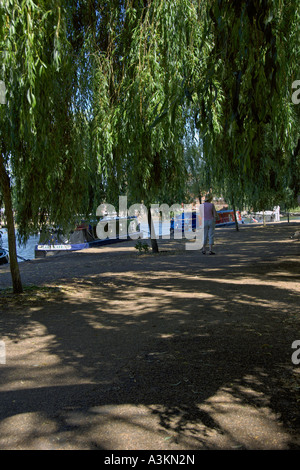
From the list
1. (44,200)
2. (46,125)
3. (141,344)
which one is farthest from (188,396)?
(44,200)

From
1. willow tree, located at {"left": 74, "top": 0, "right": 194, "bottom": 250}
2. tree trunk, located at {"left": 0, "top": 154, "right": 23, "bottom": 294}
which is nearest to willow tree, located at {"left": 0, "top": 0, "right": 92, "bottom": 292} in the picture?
tree trunk, located at {"left": 0, "top": 154, "right": 23, "bottom": 294}

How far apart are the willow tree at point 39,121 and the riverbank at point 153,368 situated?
74.6 inches

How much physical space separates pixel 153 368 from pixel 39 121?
423cm

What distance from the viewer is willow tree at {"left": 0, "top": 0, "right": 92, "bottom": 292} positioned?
22.1ft

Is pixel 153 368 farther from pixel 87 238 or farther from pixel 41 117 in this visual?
pixel 87 238

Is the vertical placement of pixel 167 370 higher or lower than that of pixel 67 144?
lower

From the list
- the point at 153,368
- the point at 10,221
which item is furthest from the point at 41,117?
the point at 153,368

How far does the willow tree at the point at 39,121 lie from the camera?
6746 millimetres

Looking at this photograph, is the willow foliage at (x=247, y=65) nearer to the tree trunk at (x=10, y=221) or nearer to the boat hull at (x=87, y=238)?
the tree trunk at (x=10, y=221)

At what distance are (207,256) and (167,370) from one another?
12130 mm

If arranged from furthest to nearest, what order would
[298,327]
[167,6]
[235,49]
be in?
[167,6] → [298,327] → [235,49]

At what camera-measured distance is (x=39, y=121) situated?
7301 millimetres

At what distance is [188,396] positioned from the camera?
4246mm

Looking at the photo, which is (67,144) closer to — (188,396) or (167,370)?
(167,370)
